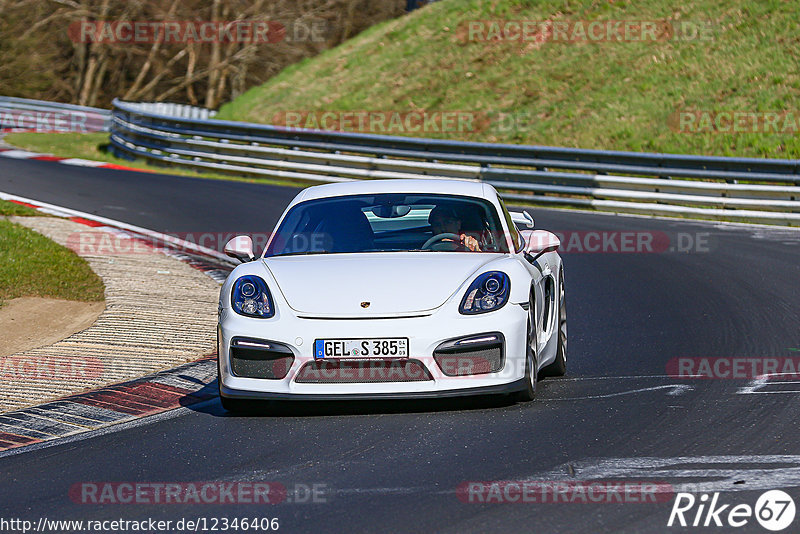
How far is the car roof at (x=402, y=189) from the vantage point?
8.02m

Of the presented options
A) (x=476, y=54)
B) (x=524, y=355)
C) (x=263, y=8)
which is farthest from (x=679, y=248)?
(x=263, y=8)

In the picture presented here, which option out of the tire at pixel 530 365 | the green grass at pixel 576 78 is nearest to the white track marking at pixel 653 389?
the tire at pixel 530 365

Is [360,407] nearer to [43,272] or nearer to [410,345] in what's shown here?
[410,345]

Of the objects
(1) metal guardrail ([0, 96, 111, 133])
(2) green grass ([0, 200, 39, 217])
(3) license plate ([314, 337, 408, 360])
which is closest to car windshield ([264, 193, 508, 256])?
(3) license plate ([314, 337, 408, 360])

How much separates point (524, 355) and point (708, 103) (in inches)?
810

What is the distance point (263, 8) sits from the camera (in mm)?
50969

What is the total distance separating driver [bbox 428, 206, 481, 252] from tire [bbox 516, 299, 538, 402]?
0.76 m

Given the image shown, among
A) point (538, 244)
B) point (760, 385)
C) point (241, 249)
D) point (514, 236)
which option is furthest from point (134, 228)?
point (760, 385)

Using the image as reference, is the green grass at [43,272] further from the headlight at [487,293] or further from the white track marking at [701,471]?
the white track marking at [701,471]

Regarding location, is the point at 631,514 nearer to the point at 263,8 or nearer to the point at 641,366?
the point at 641,366

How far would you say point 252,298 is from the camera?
6938mm

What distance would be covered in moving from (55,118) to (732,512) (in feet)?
107

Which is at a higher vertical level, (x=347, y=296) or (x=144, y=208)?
(x=347, y=296)

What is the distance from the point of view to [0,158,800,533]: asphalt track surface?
4910mm
